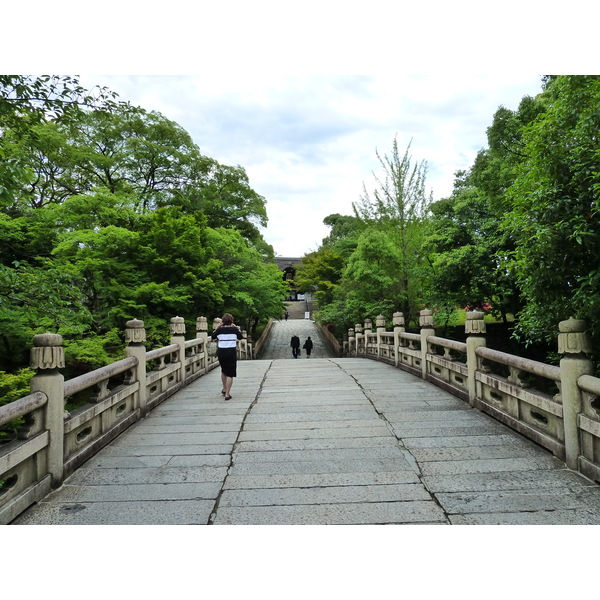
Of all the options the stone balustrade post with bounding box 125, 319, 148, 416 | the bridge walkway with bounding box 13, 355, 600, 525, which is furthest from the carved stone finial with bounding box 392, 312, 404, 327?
the stone balustrade post with bounding box 125, 319, 148, 416

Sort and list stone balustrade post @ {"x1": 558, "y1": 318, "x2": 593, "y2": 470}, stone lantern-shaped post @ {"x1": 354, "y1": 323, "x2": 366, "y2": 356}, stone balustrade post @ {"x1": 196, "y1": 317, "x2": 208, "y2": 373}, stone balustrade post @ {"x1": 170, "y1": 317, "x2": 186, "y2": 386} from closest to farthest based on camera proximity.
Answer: stone balustrade post @ {"x1": 558, "y1": 318, "x2": 593, "y2": 470}
stone balustrade post @ {"x1": 170, "y1": 317, "x2": 186, "y2": 386}
stone balustrade post @ {"x1": 196, "y1": 317, "x2": 208, "y2": 373}
stone lantern-shaped post @ {"x1": 354, "y1": 323, "x2": 366, "y2": 356}

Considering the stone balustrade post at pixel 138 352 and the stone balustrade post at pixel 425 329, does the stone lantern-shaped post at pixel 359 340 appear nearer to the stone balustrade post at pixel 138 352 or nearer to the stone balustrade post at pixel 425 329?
the stone balustrade post at pixel 425 329

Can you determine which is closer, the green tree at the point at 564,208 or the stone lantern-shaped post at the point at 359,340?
the green tree at the point at 564,208

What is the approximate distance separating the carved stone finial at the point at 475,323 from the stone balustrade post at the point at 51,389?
184 inches

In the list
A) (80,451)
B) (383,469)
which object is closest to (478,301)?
(383,469)

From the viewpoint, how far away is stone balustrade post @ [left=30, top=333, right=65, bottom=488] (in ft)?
11.6

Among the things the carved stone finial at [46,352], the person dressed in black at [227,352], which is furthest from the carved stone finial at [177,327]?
the carved stone finial at [46,352]

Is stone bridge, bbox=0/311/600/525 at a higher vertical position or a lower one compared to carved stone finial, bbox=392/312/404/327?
lower

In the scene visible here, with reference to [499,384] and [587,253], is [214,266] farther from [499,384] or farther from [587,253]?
[587,253]

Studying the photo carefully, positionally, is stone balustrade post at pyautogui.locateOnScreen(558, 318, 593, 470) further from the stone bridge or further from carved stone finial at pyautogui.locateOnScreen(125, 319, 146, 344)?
carved stone finial at pyautogui.locateOnScreen(125, 319, 146, 344)

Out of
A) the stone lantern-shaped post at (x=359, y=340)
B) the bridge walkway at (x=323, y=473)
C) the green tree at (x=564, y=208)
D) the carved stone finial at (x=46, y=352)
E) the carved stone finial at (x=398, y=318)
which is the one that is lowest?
the bridge walkway at (x=323, y=473)

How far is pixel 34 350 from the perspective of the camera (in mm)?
3553

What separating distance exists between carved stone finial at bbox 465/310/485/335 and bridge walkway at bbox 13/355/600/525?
100 centimetres

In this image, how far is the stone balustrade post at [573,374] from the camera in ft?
12.0
